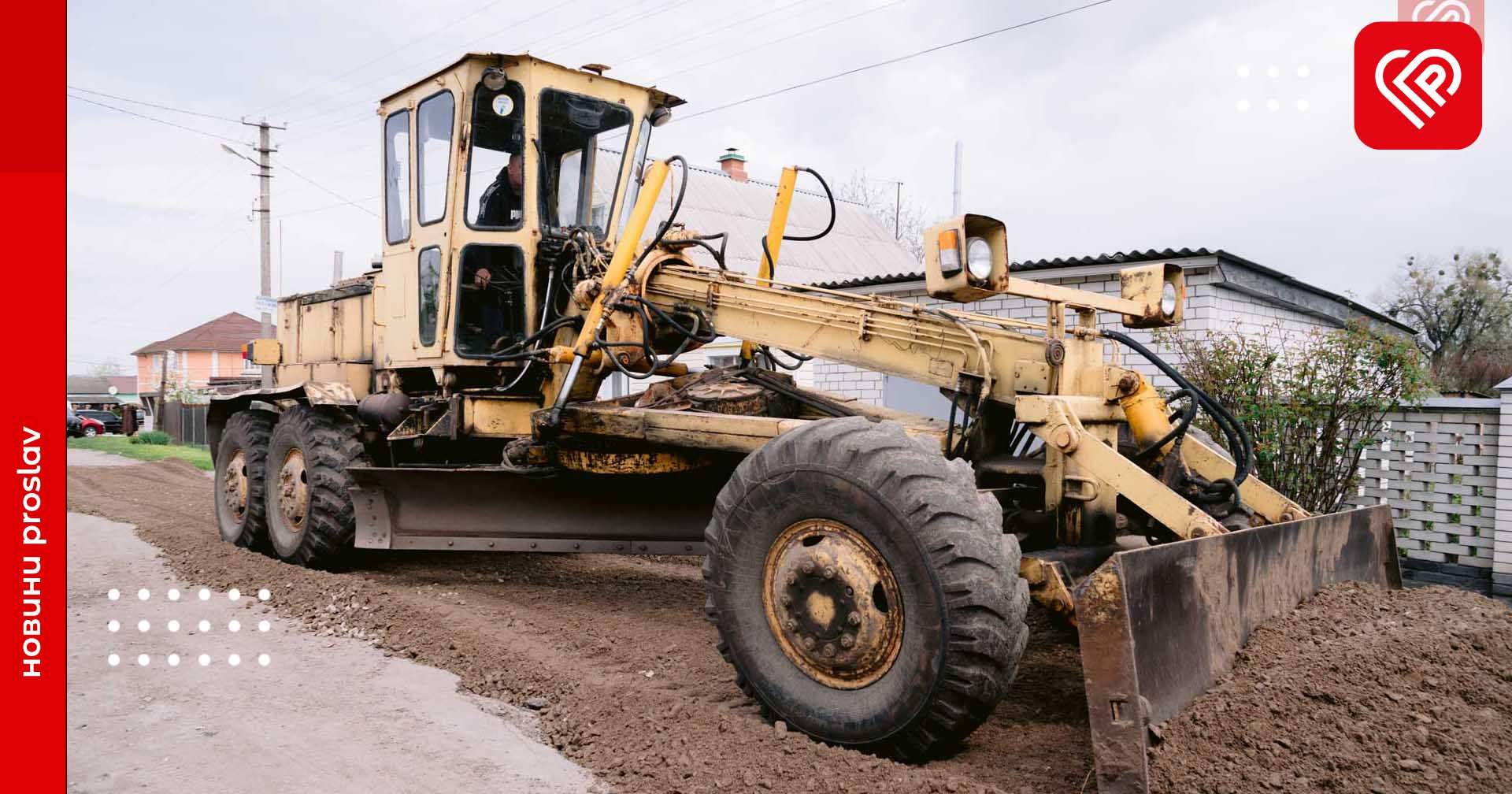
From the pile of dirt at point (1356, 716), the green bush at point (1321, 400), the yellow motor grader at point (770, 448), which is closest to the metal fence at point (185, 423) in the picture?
the yellow motor grader at point (770, 448)

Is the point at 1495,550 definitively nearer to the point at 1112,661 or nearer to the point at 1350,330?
the point at 1350,330

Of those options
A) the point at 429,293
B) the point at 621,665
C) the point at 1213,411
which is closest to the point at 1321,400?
the point at 1213,411

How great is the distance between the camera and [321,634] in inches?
238

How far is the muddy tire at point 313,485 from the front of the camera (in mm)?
7648

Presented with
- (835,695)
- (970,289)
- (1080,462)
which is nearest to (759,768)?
(835,695)

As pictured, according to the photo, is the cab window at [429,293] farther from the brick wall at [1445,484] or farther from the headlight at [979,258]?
the brick wall at [1445,484]

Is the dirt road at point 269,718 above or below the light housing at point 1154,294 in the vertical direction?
below

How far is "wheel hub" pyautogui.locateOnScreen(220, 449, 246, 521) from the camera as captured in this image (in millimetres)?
9008

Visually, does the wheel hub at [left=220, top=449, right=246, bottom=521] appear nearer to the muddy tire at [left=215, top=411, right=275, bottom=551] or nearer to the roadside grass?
the muddy tire at [left=215, top=411, right=275, bottom=551]

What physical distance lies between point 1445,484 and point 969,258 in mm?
5577

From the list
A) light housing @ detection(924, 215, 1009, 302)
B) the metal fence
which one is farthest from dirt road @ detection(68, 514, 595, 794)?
the metal fence

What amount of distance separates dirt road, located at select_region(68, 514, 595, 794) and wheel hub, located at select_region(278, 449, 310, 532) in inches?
59.9

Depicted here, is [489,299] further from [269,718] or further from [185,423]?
[185,423]

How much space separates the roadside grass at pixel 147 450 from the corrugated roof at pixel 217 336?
33.0m
